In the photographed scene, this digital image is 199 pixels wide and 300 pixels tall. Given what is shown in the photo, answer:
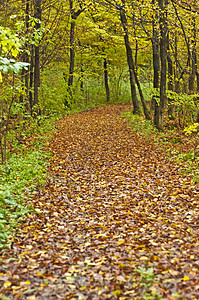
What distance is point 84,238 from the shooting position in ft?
17.8

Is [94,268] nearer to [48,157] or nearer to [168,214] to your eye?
[168,214]

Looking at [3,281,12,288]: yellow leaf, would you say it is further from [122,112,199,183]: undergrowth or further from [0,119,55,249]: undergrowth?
[122,112,199,183]: undergrowth

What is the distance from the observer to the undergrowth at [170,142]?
868cm

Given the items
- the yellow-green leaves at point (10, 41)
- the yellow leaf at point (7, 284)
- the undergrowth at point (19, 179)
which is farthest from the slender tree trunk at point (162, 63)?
the yellow leaf at point (7, 284)

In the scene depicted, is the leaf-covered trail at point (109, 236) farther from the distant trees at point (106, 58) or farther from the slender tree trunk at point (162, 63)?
the distant trees at point (106, 58)

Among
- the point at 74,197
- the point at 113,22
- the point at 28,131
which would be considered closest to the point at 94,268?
the point at 74,197

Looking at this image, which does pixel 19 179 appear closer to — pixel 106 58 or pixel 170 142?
pixel 170 142

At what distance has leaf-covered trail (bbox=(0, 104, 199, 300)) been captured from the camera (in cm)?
390

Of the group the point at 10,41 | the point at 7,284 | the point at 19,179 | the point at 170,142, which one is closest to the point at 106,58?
the point at 170,142

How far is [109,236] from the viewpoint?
17.8ft

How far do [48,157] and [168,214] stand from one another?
5.34 metres

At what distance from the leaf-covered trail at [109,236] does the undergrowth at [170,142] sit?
0.37 meters

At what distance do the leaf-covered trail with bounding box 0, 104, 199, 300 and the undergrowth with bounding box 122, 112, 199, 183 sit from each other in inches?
14.5

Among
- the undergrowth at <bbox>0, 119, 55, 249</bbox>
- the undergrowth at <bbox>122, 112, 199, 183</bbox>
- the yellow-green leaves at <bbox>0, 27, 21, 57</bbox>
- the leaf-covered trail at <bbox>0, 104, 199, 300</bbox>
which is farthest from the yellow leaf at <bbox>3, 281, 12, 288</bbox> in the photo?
the undergrowth at <bbox>122, 112, 199, 183</bbox>
